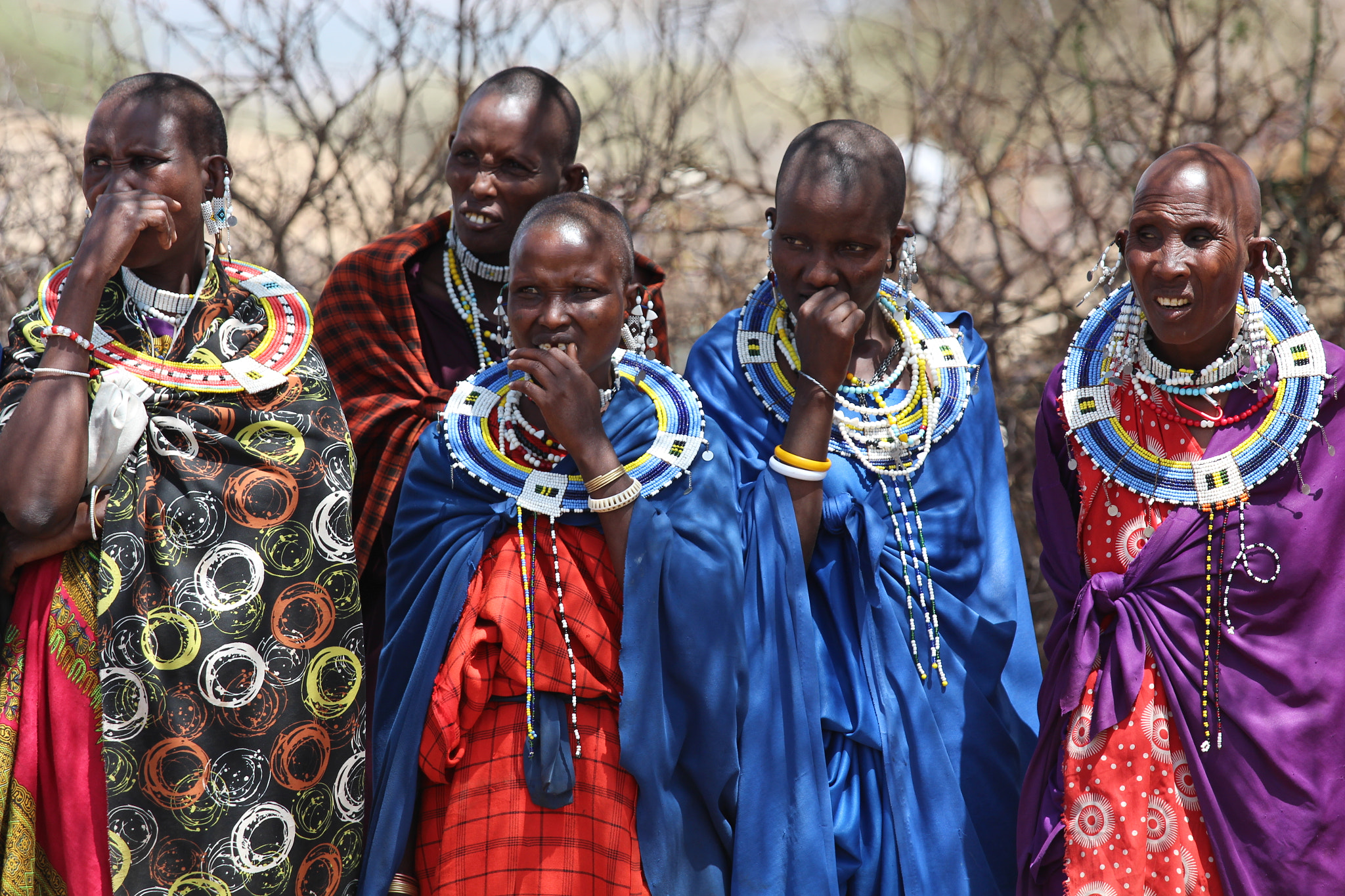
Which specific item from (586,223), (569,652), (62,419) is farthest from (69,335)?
(569,652)

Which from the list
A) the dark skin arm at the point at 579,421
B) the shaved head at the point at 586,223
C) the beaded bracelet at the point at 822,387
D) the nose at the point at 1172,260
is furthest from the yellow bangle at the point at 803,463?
the nose at the point at 1172,260

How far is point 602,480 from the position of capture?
2.94 metres

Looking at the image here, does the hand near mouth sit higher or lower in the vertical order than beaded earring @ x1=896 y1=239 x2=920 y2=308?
lower

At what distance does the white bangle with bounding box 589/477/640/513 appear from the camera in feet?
9.62

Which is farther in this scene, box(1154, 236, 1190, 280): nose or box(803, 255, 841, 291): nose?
box(803, 255, 841, 291): nose

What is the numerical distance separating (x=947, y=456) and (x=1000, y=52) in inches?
150

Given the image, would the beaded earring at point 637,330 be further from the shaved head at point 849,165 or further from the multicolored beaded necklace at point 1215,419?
the multicolored beaded necklace at point 1215,419

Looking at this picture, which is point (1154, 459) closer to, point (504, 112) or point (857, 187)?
point (857, 187)

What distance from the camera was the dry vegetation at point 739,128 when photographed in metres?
6.04

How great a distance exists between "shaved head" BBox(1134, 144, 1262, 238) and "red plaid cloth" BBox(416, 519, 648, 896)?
1.54 metres

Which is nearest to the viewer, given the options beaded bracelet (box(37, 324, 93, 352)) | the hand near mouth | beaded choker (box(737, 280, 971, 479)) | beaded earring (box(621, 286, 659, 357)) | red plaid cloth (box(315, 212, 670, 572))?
beaded bracelet (box(37, 324, 93, 352))

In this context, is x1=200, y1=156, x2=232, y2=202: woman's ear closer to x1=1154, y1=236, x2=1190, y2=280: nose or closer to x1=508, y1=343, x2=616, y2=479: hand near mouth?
x1=508, y1=343, x2=616, y2=479: hand near mouth

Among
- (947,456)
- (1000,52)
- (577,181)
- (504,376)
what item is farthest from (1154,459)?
(1000,52)

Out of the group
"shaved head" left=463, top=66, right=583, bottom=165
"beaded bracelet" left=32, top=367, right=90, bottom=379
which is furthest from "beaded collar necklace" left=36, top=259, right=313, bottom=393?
"shaved head" left=463, top=66, right=583, bottom=165
